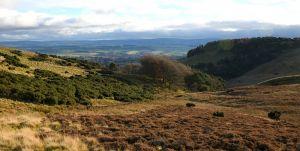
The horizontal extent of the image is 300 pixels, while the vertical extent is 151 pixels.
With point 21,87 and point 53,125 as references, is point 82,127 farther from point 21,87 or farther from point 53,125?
point 21,87

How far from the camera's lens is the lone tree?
114 meters

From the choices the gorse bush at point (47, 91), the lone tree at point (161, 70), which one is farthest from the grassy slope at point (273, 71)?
the gorse bush at point (47, 91)

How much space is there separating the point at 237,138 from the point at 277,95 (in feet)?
122

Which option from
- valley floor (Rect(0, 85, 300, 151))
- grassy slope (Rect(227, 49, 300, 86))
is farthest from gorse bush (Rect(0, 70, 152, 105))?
grassy slope (Rect(227, 49, 300, 86))

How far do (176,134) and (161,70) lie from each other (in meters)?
89.8

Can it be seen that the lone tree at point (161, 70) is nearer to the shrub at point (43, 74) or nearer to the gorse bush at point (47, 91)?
the shrub at point (43, 74)

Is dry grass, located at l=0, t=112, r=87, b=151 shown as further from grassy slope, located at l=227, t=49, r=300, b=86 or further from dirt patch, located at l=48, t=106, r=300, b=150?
grassy slope, located at l=227, t=49, r=300, b=86

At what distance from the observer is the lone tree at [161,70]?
11369 cm

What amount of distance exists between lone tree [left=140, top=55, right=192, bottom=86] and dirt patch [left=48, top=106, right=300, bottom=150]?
262ft

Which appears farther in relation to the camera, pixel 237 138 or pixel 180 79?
pixel 180 79

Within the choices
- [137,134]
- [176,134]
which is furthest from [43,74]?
[176,134]

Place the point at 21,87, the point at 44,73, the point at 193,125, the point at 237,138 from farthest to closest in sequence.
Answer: the point at 44,73 < the point at 21,87 < the point at 193,125 < the point at 237,138

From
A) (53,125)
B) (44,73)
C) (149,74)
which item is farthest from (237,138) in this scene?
(149,74)

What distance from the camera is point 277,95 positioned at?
5869cm
